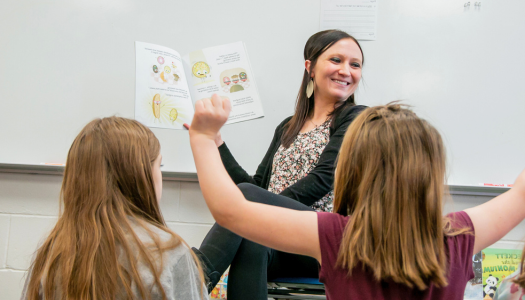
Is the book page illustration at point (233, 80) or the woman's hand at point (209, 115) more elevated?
the book page illustration at point (233, 80)

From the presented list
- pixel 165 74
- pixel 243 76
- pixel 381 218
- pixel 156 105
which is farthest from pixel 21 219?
pixel 381 218

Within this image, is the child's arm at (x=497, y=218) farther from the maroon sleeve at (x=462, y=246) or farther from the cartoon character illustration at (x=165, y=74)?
the cartoon character illustration at (x=165, y=74)

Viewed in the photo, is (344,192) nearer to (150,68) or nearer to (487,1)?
(150,68)

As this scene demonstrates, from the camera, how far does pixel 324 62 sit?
5.01 feet

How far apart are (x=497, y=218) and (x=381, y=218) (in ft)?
0.73

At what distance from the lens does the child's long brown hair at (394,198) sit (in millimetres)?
660

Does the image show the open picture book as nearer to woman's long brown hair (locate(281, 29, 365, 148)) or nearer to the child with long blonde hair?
woman's long brown hair (locate(281, 29, 365, 148))

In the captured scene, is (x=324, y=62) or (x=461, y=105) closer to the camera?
(x=324, y=62)

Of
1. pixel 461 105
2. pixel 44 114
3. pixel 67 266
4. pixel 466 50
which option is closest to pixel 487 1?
pixel 466 50

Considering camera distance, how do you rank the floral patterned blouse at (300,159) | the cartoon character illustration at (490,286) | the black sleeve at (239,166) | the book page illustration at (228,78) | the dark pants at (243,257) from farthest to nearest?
the book page illustration at (228,78) → the cartoon character illustration at (490,286) → the black sleeve at (239,166) → the floral patterned blouse at (300,159) → the dark pants at (243,257)

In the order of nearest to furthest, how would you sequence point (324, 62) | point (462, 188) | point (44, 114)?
point (324, 62)
point (462, 188)
point (44, 114)

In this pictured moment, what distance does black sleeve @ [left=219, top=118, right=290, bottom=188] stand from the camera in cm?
149

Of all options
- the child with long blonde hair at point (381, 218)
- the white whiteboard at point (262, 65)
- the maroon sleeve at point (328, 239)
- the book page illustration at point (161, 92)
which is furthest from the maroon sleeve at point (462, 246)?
the book page illustration at point (161, 92)

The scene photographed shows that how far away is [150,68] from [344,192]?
1243mm
